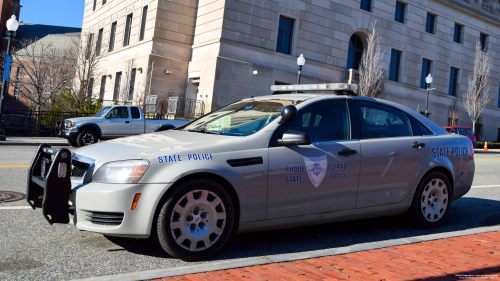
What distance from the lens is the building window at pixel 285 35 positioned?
96.4 ft

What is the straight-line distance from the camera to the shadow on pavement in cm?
452

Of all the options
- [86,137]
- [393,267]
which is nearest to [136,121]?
[86,137]

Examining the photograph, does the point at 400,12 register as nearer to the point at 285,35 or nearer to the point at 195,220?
the point at 285,35

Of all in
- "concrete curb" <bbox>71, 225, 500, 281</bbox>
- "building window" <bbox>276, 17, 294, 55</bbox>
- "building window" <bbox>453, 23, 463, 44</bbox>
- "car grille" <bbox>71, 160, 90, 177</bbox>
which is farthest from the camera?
"building window" <bbox>453, 23, 463, 44</bbox>

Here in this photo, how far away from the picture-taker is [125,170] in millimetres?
3957

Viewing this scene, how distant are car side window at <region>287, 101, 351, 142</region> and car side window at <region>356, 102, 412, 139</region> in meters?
0.27

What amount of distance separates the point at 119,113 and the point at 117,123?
0.46 meters

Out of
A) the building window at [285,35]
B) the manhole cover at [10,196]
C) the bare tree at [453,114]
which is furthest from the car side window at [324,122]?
the bare tree at [453,114]

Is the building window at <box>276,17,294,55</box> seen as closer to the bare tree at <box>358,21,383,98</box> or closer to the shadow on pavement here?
the bare tree at <box>358,21,383,98</box>

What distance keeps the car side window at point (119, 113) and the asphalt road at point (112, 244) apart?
11259mm

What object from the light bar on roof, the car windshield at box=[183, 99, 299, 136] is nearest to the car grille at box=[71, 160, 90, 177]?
the car windshield at box=[183, 99, 299, 136]

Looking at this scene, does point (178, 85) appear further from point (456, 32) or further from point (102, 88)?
point (456, 32)

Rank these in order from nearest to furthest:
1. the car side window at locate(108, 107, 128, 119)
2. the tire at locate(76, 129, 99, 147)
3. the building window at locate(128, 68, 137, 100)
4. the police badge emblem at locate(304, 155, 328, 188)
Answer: the police badge emblem at locate(304, 155, 328, 188) < the tire at locate(76, 129, 99, 147) < the car side window at locate(108, 107, 128, 119) < the building window at locate(128, 68, 137, 100)

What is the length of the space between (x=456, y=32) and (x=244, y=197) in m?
41.3
